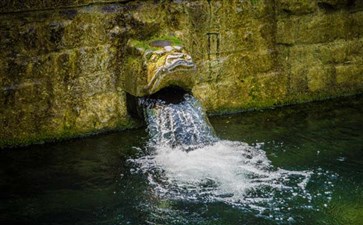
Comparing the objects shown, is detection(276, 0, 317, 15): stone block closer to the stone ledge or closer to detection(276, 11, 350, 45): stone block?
detection(276, 11, 350, 45): stone block

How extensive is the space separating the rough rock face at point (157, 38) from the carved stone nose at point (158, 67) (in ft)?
0.23

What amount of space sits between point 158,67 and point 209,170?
41.2 inches

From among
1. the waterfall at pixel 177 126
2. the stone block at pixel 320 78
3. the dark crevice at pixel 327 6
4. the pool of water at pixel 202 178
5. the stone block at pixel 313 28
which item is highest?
the dark crevice at pixel 327 6

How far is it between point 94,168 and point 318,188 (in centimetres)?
191

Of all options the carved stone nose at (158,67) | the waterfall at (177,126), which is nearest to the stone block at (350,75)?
the waterfall at (177,126)

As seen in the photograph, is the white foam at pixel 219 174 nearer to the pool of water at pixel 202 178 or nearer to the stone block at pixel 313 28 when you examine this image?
the pool of water at pixel 202 178

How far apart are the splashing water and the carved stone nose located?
255 millimetres

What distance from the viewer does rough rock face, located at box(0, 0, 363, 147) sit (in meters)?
5.07

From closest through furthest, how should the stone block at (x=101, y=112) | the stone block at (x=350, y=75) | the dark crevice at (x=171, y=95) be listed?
the dark crevice at (x=171, y=95)
the stone block at (x=101, y=112)
the stone block at (x=350, y=75)

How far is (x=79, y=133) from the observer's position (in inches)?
213

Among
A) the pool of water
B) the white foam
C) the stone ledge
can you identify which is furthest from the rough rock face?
the white foam

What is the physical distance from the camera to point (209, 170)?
454 cm

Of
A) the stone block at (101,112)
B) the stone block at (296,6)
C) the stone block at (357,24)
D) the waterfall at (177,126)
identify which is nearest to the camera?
the waterfall at (177,126)

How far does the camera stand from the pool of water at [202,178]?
151 inches
